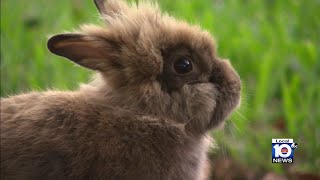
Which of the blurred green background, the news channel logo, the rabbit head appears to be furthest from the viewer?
the blurred green background

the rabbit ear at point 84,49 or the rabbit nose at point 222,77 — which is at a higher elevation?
the rabbit nose at point 222,77

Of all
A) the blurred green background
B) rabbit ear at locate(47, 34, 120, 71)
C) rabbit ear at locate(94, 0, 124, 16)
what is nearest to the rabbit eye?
rabbit ear at locate(47, 34, 120, 71)

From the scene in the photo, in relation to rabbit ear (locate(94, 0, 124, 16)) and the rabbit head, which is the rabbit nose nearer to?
the rabbit head

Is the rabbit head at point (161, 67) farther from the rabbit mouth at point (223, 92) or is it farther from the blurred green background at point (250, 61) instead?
the blurred green background at point (250, 61)

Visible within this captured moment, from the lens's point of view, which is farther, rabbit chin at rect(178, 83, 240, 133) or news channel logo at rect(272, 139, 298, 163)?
news channel logo at rect(272, 139, 298, 163)

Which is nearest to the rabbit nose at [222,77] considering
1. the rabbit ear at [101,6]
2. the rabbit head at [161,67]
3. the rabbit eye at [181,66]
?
the rabbit head at [161,67]

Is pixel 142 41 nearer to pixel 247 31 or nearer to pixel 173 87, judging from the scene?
pixel 173 87

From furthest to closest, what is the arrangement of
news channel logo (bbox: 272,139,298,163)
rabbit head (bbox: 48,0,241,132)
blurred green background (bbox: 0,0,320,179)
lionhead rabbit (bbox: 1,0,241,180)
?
blurred green background (bbox: 0,0,320,179) < news channel logo (bbox: 272,139,298,163) < rabbit head (bbox: 48,0,241,132) < lionhead rabbit (bbox: 1,0,241,180)

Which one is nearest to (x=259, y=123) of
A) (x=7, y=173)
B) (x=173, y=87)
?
(x=173, y=87)
